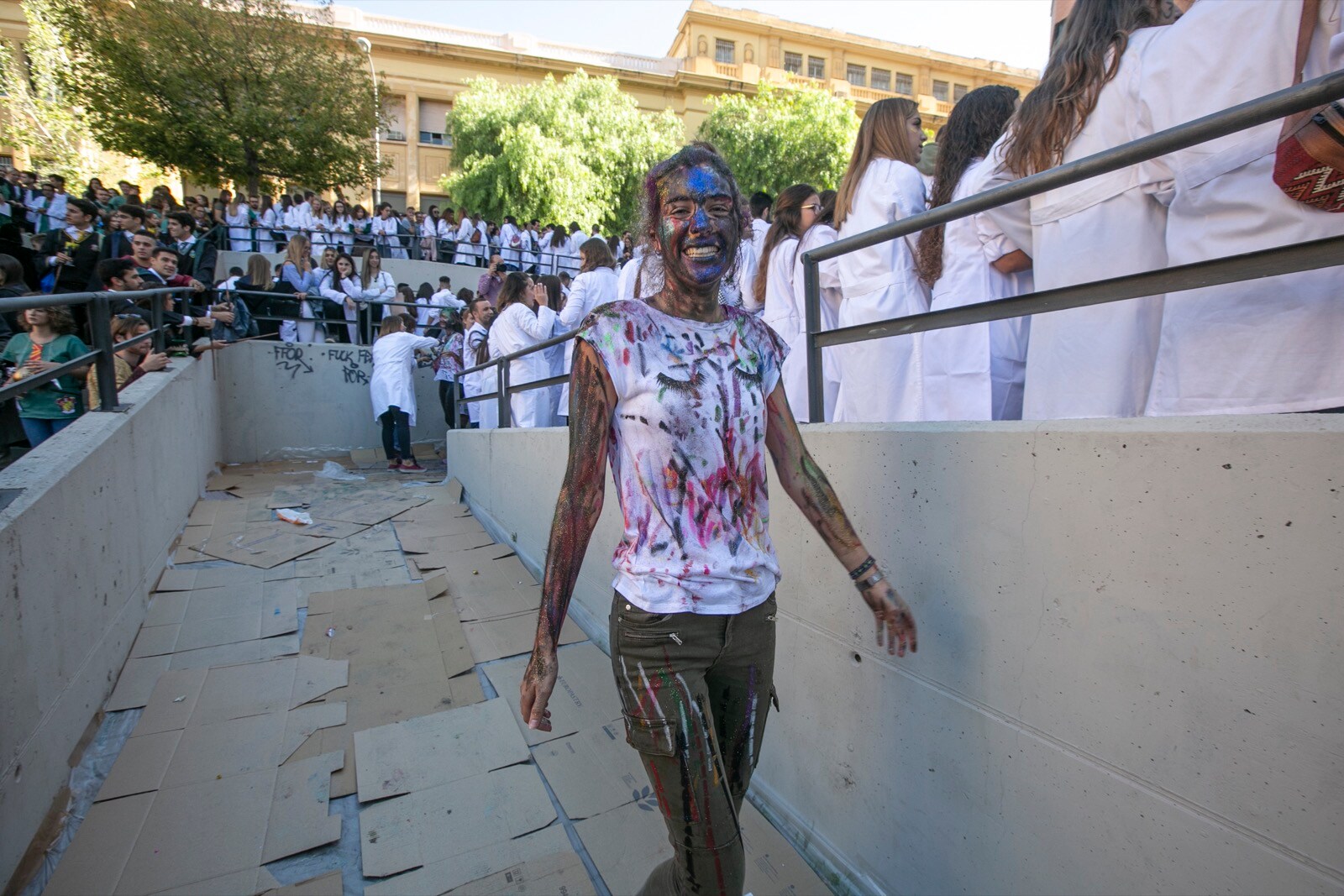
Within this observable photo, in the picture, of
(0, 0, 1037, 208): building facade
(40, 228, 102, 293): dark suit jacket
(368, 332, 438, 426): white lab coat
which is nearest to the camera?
(40, 228, 102, 293): dark suit jacket

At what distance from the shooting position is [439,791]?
9.84 ft

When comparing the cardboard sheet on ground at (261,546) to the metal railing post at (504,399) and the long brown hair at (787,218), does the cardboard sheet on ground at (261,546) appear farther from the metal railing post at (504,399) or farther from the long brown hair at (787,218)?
the long brown hair at (787,218)

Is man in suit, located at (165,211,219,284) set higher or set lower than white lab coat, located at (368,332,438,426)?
higher

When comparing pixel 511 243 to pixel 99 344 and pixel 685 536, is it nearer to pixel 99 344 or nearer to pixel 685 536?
pixel 99 344

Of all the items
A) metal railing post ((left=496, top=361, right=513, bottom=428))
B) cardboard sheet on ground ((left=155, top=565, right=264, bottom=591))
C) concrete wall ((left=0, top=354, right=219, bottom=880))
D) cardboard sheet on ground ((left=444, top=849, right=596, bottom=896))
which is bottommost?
cardboard sheet on ground ((left=444, top=849, right=596, bottom=896))

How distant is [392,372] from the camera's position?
9641mm

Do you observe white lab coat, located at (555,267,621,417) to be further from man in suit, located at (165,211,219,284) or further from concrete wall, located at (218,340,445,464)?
man in suit, located at (165,211,219,284)

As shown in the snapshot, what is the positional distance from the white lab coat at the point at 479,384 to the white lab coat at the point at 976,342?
220 inches

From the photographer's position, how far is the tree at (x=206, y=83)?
1692 cm

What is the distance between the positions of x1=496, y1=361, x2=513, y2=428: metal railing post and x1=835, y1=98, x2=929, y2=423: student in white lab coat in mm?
3893

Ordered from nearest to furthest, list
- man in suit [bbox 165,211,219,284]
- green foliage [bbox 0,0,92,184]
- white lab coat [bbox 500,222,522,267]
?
man in suit [bbox 165,211,219,284] → white lab coat [bbox 500,222,522,267] → green foliage [bbox 0,0,92,184]

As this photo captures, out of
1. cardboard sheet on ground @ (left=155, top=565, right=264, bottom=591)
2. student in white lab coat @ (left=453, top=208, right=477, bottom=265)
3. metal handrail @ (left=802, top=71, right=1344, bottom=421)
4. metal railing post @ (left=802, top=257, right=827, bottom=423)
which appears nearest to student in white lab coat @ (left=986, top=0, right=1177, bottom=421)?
metal handrail @ (left=802, top=71, right=1344, bottom=421)

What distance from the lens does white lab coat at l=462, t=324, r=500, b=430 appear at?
8.28 meters

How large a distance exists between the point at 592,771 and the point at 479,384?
643 cm
